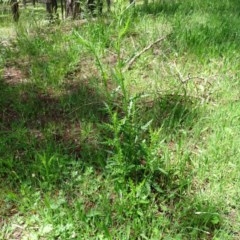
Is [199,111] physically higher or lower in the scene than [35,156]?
higher

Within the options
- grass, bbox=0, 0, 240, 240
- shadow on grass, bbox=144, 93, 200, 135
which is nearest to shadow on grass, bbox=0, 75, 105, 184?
A: grass, bbox=0, 0, 240, 240

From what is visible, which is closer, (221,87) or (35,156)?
(35,156)

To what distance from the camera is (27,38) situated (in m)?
3.99

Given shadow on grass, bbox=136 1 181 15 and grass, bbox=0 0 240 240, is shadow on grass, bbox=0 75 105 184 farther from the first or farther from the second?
shadow on grass, bbox=136 1 181 15

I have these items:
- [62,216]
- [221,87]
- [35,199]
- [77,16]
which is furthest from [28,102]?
[77,16]

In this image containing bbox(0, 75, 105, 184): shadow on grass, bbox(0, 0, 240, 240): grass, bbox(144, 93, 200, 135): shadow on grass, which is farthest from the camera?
bbox(144, 93, 200, 135): shadow on grass

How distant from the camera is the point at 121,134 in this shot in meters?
2.49

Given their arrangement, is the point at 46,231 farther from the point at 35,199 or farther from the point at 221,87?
the point at 221,87

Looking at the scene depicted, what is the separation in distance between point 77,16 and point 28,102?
3.44 m

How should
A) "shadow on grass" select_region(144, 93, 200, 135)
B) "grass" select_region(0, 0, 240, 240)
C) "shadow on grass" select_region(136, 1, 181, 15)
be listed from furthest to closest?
"shadow on grass" select_region(136, 1, 181, 15), "shadow on grass" select_region(144, 93, 200, 135), "grass" select_region(0, 0, 240, 240)

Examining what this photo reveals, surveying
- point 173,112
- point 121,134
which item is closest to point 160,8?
point 173,112

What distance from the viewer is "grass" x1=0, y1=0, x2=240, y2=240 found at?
190cm

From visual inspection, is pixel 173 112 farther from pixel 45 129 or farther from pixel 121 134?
pixel 45 129

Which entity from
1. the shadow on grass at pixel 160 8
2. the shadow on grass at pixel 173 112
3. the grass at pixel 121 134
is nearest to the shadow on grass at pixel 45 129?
the grass at pixel 121 134
